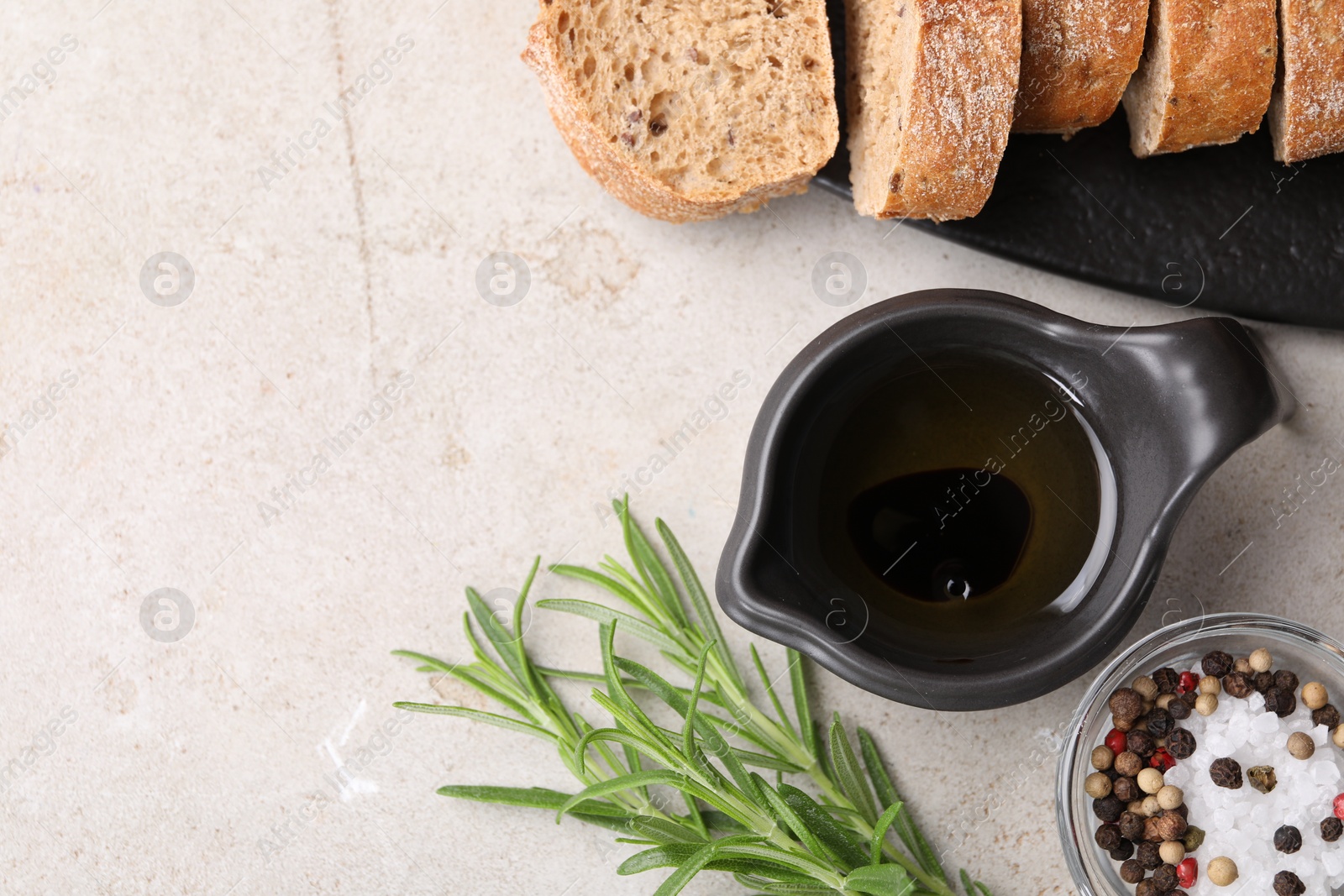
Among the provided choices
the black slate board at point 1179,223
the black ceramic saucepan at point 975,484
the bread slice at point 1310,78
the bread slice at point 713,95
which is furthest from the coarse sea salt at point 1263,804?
the bread slice at point 713,95

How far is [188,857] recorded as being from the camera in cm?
102

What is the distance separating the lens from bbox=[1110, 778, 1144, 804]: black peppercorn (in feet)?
2.91

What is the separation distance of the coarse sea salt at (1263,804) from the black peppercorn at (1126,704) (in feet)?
0.21

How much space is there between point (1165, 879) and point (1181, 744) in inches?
4.7

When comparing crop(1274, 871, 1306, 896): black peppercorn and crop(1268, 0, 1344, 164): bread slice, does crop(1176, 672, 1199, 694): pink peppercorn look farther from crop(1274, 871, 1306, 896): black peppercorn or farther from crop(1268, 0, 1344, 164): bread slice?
crop(1268, 0, 1344, 164): bread slice

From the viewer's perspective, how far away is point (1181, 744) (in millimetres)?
875

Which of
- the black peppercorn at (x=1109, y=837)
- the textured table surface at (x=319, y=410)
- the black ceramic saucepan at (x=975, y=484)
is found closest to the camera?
the black ceramic saucepan at (x=975, y=484)

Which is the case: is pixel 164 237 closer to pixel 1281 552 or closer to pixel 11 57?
pixel 11 57

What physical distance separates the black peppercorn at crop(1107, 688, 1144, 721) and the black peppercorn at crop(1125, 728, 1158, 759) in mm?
15

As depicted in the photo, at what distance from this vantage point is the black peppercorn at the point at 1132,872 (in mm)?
873

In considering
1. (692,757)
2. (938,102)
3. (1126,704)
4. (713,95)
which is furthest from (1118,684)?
(713,95)

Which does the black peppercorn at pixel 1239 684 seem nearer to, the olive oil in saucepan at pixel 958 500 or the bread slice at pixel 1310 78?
the olive oil in saucepan at pixel 958 500

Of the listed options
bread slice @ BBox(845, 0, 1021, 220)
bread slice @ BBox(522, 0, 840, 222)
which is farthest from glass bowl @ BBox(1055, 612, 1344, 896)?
bread slice @ BBox(522, 0, 840, 222)

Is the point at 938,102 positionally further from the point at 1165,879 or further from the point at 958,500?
the point at 1165,879
